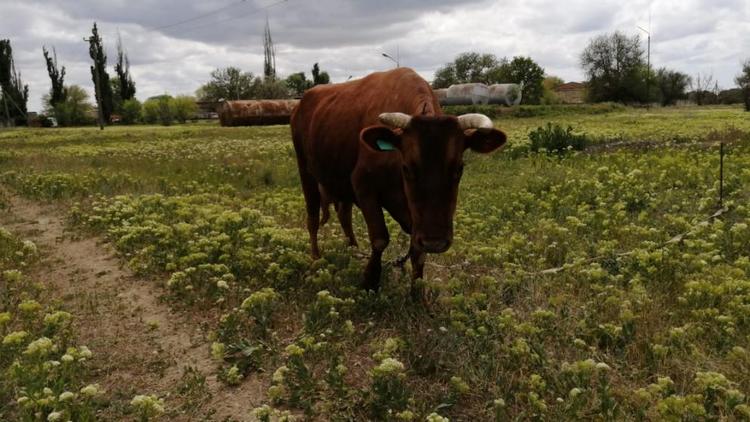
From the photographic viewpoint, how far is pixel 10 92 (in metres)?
83.7

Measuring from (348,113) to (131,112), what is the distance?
83.6 meters

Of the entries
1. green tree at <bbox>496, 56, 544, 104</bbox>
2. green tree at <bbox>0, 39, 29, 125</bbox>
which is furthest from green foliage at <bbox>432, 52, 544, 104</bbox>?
green tree at <bbox>0, 39, 29, 125</bbox>

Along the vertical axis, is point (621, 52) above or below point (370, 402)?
above

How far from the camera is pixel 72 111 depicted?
8188 cm

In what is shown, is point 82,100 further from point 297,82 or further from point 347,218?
point 347,218

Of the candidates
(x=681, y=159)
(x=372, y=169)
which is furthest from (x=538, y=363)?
(x=681, y=159)

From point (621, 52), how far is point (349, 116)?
99526mm

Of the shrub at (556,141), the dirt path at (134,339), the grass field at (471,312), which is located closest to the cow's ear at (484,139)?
the grass field at (471,312)

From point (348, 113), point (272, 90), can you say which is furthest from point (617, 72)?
point (348, 113)

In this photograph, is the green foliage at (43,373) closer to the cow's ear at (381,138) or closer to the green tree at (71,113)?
the cow's ear at (381,138)

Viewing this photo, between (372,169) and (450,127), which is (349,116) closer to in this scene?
(372,169)

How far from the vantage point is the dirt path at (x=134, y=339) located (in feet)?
13.5

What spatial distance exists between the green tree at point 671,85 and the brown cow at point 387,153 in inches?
3944

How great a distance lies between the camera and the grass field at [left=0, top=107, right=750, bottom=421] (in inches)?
151
